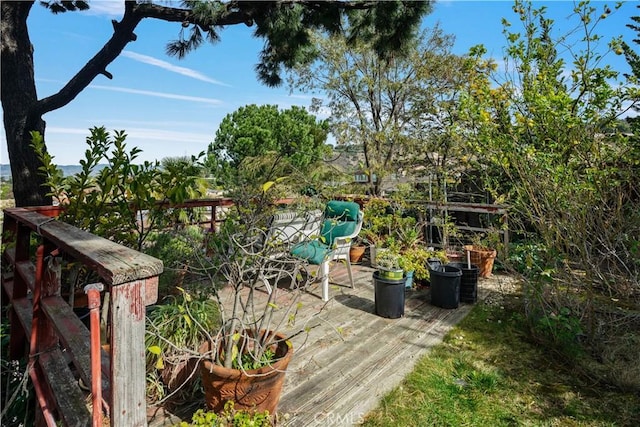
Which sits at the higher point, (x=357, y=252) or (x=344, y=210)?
(x=344, y=210)

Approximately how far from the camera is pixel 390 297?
10.3 ft

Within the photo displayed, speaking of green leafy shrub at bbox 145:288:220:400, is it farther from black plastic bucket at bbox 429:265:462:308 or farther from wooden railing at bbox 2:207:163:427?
black plastic bucket at bbox 429:265:462:308

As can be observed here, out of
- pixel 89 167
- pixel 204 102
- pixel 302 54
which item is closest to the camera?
pixel 89 167

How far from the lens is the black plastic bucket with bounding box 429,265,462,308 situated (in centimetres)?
337

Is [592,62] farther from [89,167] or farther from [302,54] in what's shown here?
[89,167]

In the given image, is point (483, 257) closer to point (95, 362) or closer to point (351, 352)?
point (351, 352)

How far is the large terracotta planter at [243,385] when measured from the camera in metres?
1.64

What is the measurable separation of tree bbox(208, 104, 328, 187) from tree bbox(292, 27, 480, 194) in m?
0.93

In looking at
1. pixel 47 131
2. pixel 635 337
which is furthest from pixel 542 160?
pixel 47 131

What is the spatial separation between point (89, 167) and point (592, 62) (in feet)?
13.2

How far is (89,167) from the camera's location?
2.32 meters

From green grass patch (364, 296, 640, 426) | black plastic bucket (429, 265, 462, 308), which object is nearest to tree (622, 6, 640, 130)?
black plastic bucket (429, 265, 462, 308)

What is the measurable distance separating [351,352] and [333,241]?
159cm

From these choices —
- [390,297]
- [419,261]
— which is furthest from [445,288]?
[390,297]
